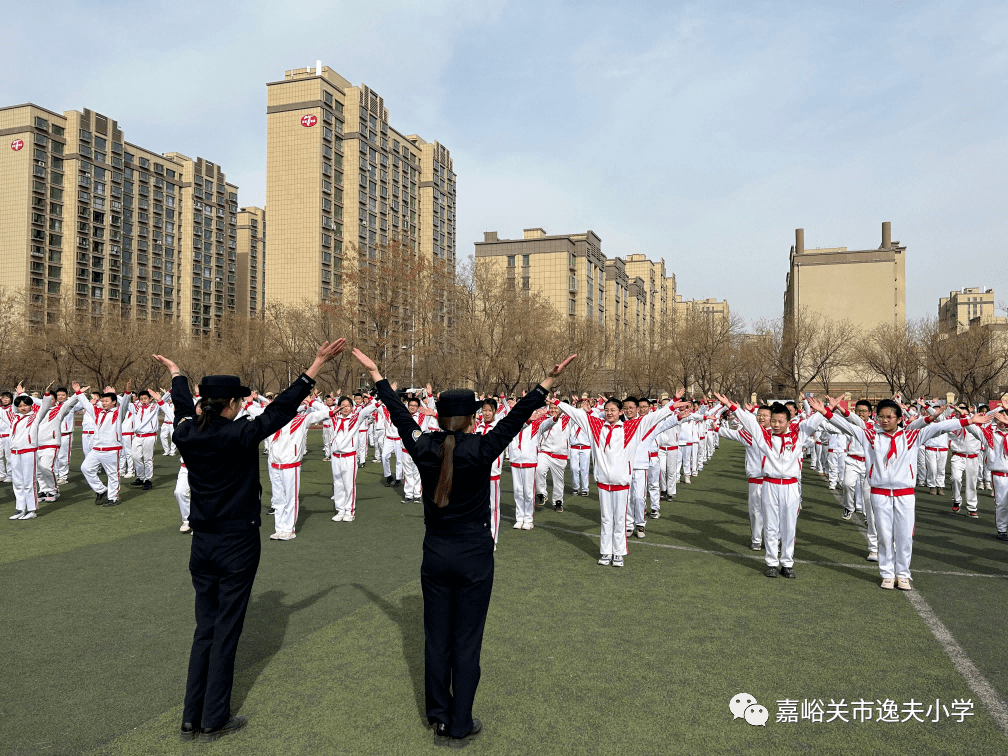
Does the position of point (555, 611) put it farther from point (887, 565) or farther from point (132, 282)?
point (132, 282)

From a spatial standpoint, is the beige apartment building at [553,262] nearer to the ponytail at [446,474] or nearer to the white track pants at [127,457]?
the white track pants at [127,457]

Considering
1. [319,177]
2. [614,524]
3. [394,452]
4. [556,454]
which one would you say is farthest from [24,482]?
[319,177]

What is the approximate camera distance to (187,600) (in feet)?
21.0

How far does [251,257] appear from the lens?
100562 millimetres

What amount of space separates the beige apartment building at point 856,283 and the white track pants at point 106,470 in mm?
64072

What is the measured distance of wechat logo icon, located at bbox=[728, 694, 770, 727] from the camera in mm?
4141

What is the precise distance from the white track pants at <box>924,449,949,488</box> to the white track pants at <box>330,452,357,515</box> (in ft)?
42.1

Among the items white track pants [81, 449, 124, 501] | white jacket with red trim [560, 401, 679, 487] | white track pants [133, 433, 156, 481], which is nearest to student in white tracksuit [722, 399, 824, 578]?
white jacket with red trim [560, 401, 679, 487]

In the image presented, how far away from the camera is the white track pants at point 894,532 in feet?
23.0

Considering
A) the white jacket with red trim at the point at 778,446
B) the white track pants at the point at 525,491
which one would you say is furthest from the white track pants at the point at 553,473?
the white jacket with red trim at the point at 778,446

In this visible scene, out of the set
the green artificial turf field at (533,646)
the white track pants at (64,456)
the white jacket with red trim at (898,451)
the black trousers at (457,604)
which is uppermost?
the white jacket with red trim at (898,451)

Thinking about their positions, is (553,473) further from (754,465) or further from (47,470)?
(47,470)

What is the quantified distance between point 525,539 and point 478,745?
5692mm

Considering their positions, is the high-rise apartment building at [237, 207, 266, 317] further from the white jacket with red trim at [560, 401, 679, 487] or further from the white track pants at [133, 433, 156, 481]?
the white jacket with red trim at [560, 401, 679, 487]
